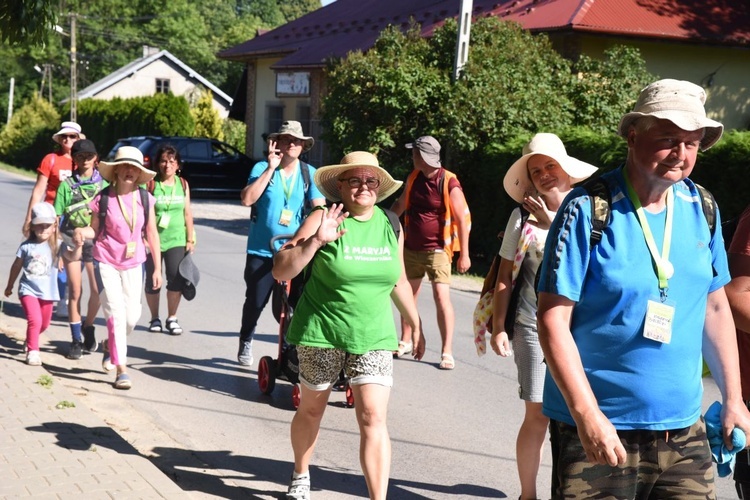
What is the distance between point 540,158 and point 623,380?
6.76ft

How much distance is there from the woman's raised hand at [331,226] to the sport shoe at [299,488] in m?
1.23

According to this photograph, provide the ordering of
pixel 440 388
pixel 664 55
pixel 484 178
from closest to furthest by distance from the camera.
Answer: pixel 440 388
pixel 484 178
pixel 664 55

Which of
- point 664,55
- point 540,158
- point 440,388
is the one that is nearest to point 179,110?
point 664,55

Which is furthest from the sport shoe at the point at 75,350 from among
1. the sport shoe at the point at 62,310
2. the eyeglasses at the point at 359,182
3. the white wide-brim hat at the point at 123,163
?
the eyeglasses at the point at 359,182

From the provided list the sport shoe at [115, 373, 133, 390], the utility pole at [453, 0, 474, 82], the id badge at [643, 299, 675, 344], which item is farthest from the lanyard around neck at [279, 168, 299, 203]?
the utility pole at [453, 0, 474, 82]

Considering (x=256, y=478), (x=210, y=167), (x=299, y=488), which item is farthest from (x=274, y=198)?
(x=210, y=167)

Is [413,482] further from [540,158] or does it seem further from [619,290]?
[619,290]

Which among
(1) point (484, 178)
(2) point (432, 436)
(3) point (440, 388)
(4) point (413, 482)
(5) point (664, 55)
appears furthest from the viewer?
(5) point (664, 55)

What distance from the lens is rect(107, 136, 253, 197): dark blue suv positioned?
99.9 ft

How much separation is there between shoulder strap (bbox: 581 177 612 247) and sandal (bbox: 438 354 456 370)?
5713 millimetres

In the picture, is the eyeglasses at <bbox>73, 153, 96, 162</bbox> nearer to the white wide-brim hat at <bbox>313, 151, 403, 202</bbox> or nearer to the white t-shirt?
the white wide-brim hat at <bbox>313, 151, 403, 202</bbox>

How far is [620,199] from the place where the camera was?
133 inches

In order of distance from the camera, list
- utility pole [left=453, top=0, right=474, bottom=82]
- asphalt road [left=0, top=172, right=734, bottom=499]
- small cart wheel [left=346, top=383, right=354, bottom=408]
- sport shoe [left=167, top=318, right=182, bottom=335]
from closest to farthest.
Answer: asphalt road [left=0, top=172, right=734, bottom=499] < small cart wheel [left=346, top=383, right=354, bottom=408] < sport shoe [left=167, top=318, right=182, bottom=335] < utility pole [left=453, top=0, right=474, bottom=82]

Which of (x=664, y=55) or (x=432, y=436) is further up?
(x=664, y=55)
